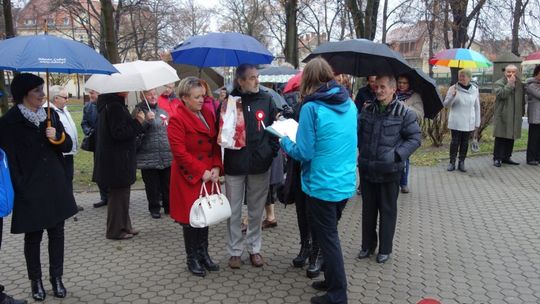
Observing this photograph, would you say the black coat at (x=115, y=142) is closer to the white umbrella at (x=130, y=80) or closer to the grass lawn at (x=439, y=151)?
the white umbrella at (x=130, y=80)

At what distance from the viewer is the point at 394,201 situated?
4492 millimetres

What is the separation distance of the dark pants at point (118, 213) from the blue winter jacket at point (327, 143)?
8.11 ft

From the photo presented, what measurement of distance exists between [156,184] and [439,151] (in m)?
7.51

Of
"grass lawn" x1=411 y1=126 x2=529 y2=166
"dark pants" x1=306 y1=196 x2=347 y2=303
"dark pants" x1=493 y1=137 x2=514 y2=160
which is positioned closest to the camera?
"dark pants" x1=306 y1=196 x2=347 y2=303

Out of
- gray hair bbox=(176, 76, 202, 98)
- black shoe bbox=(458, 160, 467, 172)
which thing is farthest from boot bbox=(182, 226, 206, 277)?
black shoe bbox=(458, 160, 467, 172)

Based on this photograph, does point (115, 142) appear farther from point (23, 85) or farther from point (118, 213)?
point (23, 85)

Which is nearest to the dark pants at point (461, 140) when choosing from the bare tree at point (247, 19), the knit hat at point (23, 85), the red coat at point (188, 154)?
the red coat at point (188, 154)

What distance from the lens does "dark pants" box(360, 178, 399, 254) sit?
4457mm

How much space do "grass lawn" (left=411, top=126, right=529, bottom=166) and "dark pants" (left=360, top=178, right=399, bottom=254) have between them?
18.4 ft

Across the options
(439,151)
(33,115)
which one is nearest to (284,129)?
(33,115)

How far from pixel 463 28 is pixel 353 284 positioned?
18.8 meters

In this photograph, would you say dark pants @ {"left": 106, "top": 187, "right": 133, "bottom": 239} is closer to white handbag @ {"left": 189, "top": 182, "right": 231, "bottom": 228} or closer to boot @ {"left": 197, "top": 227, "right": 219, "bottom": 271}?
boot @ {"left": 197, "top": 227, "right": 219, "bottom": 271}

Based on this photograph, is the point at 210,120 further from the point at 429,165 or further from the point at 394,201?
the point at 429,165

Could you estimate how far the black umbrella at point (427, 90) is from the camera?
5.21 metres
